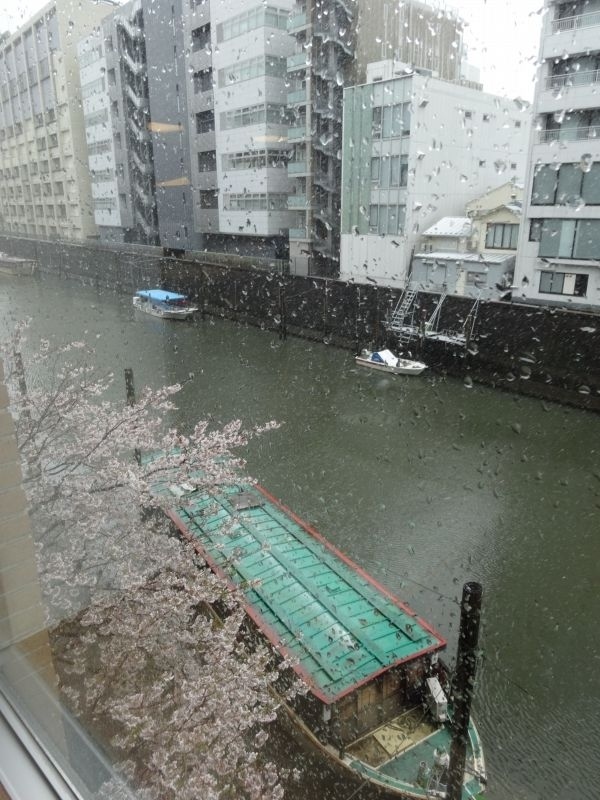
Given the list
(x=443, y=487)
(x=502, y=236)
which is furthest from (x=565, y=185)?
(x=443, y=487)

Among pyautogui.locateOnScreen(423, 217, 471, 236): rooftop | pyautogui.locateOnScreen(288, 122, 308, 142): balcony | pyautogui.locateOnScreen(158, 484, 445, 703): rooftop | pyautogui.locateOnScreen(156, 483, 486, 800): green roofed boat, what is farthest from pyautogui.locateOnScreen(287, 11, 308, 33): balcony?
pyautogui.locateOnScreen(156, 483, 486, 800): green roofed boat

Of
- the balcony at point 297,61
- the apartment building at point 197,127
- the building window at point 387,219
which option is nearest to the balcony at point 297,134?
the apartment building at point 197,127

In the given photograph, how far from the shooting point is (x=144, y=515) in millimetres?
2289

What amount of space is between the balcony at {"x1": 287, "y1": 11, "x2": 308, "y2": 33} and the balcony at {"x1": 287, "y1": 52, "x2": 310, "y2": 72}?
0.95ft

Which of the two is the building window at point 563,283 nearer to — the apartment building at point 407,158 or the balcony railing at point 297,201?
the apartment building at point 407,158

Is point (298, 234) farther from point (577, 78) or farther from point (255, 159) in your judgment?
point (577, 78)

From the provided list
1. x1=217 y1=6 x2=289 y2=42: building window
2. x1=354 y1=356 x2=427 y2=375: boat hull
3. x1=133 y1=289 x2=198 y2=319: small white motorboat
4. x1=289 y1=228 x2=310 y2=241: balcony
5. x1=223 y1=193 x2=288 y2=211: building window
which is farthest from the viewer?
x1=223 y1=193 x2=288 y2=211: building window

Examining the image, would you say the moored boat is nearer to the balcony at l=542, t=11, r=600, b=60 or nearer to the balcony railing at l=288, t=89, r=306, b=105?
the balcony at l=542, t=11, r=600, b=60

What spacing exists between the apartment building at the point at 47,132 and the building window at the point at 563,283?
4.29 meters

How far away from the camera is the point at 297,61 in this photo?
6.75m

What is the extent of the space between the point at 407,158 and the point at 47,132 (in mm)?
3655

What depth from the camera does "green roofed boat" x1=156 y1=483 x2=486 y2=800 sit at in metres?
1.50

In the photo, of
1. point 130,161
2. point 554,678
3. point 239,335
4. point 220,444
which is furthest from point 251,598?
point 130,161

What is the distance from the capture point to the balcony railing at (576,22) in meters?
2.90
